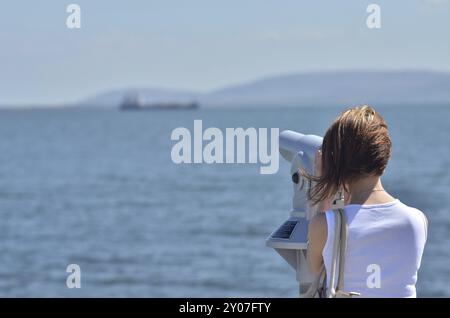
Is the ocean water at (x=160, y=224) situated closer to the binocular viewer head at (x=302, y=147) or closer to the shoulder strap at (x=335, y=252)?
the binocular viewer head at (x=302, y=147)

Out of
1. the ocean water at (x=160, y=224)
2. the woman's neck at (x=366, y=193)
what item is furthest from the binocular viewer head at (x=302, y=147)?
the ocean water at (x=160, y=224)

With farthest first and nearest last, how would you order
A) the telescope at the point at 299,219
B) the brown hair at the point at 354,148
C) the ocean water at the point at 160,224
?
the ocean water at the point at 160,224 → the telescope at the point at 299,219 → the brown hair at the point at 354,148

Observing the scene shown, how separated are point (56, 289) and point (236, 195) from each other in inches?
647

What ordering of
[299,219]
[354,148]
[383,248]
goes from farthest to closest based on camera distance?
[299,219] < [383,248] < [354,148]

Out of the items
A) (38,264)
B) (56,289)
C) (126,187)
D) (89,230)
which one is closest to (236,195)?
(126,187)

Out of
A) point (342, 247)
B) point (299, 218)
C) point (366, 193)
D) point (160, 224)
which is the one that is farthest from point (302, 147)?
point (160, 224)

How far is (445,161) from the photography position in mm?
45438

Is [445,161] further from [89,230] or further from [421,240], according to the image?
[421,240]

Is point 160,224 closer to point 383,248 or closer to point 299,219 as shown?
point 299,219

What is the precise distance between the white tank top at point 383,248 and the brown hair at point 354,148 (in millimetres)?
111

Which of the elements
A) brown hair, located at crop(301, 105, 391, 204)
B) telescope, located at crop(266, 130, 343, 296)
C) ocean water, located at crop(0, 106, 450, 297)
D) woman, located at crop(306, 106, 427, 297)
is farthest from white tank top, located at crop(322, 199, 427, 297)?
ocean water, located at crop(0, 106, 450, 297)

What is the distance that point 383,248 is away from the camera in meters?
3.19

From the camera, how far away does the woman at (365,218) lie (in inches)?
121

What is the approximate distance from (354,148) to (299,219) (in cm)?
62
